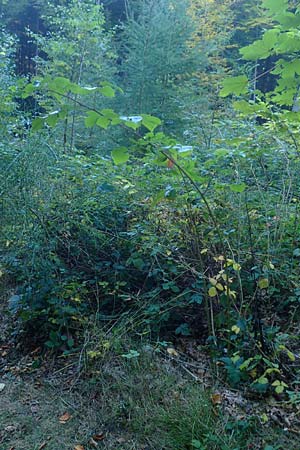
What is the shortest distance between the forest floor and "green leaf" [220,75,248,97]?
181cm

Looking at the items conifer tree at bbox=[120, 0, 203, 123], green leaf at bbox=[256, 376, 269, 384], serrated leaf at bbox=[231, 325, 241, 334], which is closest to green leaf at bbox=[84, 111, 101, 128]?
serrated leaf at bbox=[231, 325, 241, 334]

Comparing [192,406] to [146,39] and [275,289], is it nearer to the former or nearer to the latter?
[275,289]

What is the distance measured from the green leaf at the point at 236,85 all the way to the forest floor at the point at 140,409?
5.95 ft

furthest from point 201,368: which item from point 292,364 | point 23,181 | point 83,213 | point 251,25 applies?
point 251,25

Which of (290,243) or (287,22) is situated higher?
(287,22)

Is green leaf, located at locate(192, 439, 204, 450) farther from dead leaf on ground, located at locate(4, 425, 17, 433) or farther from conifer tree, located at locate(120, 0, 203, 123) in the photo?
conifer tree, located at locate(120, 0, 203, 123)

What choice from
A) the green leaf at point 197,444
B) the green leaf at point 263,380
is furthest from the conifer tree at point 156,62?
the green leaf at point 197,444

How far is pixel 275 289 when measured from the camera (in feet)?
9.38

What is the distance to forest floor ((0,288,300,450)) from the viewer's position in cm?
225

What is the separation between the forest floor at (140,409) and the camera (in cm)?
225

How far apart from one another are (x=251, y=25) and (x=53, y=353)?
48.1ft

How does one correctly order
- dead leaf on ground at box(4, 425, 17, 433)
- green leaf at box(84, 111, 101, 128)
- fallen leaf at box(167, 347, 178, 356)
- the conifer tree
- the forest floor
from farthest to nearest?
the conifer tree → fallen leaf at box(167, 347, 178, 356) → dead leaf on ground at box(4, 425, 17, 433) → the forest floor → green leaf at box(84, 111, 101, 128)

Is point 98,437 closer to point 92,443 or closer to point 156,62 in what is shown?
point 92,443

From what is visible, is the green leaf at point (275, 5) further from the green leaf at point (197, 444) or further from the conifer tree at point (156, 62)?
the conifer tree at point (156, 62)
